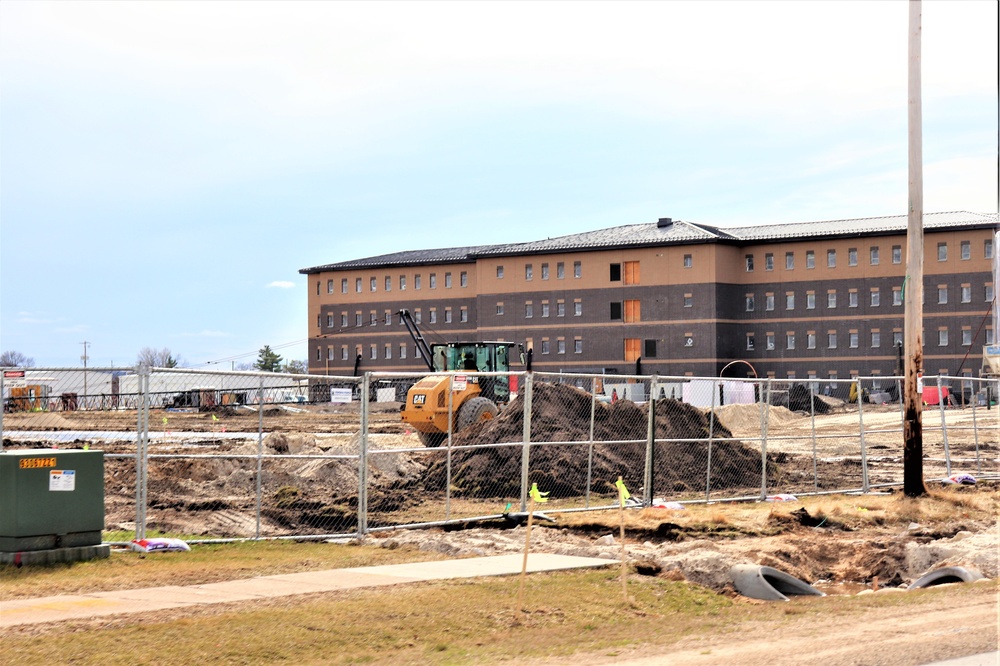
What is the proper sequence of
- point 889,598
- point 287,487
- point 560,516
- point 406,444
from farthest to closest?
1. point 406,444
2. point 287,487
3. point 560,516
4. point 889,598

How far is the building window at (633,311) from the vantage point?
94.6 m

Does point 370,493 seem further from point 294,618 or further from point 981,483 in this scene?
point 981,483

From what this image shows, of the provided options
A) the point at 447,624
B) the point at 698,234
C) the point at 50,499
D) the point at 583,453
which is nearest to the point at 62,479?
the point at 50,499

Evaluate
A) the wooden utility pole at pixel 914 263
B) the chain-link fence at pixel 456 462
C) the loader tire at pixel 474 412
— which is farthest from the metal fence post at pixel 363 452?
the loader tire at pixel 474 412

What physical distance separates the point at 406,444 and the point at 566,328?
63.4 meters

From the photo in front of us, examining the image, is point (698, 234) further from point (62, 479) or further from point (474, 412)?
point (62, 479)

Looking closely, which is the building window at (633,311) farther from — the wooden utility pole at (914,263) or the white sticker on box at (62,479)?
the white sticker on box at (62,479)

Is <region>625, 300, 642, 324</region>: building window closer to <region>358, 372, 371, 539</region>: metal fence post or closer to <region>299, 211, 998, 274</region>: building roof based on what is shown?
<region>299, 211, 998, 274</region>: building roof

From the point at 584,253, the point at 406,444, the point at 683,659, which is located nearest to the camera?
the point at 683,659

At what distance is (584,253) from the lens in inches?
3821

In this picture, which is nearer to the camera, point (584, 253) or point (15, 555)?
point (15, 555)

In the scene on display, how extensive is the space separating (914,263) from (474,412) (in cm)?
1187

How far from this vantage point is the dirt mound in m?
24.0

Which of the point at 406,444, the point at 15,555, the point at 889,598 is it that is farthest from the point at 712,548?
the point at 406,444
